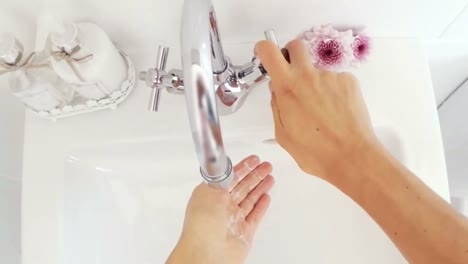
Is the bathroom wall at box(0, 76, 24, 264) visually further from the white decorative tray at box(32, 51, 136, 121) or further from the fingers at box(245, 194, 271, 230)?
the fingers at box(245, 194, 271, 230)

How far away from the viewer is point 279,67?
0.57 meters

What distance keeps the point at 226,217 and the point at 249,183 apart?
0.09 metres

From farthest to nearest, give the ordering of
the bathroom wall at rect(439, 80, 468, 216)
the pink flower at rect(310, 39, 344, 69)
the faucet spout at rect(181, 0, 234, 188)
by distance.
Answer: the bathroom wall at rect(439, 80, 468, 216) → the pink flower at rect(310, 39, 344, 69) → the faucet spout at rect(181, 0, 234, 188)

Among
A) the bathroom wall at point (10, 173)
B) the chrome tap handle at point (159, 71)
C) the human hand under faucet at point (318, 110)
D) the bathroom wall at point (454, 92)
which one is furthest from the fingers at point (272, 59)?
the bathroom wall at point (10, 173)

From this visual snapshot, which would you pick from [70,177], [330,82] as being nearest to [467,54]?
[330,82]

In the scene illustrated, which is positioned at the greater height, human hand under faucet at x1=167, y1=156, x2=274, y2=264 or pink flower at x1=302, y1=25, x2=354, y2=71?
pink flower at x1=302, y1=25, x2=354, y2=71

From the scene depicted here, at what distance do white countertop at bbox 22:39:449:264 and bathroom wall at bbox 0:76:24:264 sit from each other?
0.13 m

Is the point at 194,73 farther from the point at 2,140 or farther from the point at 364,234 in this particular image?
the point at 2,140

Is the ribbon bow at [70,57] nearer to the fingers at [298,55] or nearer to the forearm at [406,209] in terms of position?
the fingers at [298,55]

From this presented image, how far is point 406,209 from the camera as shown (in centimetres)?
53

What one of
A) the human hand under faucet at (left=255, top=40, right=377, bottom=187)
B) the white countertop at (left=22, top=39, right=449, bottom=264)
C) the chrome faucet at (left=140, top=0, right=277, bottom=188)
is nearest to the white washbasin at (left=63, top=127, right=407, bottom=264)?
the white countertop at (left=22, top=39, right=449, bottom=264)

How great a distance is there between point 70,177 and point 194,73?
395mm

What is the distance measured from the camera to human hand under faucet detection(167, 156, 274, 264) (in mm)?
596

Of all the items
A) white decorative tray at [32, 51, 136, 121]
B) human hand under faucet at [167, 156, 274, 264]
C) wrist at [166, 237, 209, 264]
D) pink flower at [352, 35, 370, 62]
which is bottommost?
wrist at [166, 237, 209, 264]
